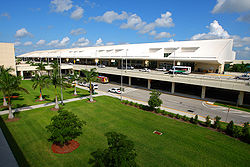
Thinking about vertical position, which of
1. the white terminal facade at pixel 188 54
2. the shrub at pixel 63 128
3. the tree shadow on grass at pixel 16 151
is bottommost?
the tree shadow on grass at pixel 16 151

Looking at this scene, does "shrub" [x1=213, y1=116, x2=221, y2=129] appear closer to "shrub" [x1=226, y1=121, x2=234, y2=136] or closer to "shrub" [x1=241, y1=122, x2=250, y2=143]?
"shrub" [x1=226, y1=121, x2=234, y2=136]

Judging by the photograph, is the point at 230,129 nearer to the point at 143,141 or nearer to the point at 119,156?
the point at 143,141

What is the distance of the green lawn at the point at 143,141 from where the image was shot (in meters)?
14.4

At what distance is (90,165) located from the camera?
13.4 m

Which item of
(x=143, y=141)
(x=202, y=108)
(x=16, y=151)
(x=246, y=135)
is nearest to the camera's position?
(x=16, y=151)

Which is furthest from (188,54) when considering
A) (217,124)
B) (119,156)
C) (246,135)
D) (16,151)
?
(16,151)

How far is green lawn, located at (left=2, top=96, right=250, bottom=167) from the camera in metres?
14.4

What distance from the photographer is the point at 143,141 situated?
707 inches

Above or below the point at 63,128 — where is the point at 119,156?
above

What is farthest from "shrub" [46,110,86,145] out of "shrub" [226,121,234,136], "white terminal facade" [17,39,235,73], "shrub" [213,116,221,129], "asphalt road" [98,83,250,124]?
"white terminal facade" [17,39,235,73]

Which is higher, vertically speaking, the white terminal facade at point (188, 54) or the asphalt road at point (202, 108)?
the white terminal facade at point (188, 54)

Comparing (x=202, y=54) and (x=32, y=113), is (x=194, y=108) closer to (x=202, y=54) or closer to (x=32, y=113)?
(x=202, y=54)

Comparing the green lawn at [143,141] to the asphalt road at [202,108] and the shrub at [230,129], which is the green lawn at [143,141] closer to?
the shrub at [230,129]

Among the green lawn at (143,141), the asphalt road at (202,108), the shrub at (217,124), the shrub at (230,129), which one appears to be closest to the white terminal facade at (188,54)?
the asphalt road at (202,108)
